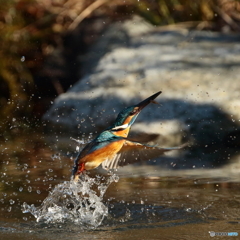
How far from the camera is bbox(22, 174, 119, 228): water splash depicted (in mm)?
3436

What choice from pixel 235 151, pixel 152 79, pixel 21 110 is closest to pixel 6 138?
pixel 21 110

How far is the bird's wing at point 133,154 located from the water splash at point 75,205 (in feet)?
1.06

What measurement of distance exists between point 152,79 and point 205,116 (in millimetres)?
949

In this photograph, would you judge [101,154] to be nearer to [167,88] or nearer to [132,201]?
[132,201]

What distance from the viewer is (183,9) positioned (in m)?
7.87

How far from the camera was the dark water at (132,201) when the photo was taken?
3.13m

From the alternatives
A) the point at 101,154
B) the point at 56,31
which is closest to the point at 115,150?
the point at 101,154

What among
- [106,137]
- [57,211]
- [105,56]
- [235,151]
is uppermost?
[106,137]

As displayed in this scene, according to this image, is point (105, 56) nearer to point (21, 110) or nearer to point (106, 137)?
point (21, 110)

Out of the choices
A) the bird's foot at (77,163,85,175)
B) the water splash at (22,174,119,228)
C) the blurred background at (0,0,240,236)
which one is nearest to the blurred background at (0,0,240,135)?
the blurred background at (0,0,240,236)

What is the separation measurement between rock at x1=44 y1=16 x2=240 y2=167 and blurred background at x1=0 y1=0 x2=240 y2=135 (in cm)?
47

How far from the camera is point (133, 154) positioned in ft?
11.0

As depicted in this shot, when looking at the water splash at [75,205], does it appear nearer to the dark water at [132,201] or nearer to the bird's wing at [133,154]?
the dark water at [132,201]

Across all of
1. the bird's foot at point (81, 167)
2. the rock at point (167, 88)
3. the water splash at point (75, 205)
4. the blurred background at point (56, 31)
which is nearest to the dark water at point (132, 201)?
the water splash at point (75, 205)
